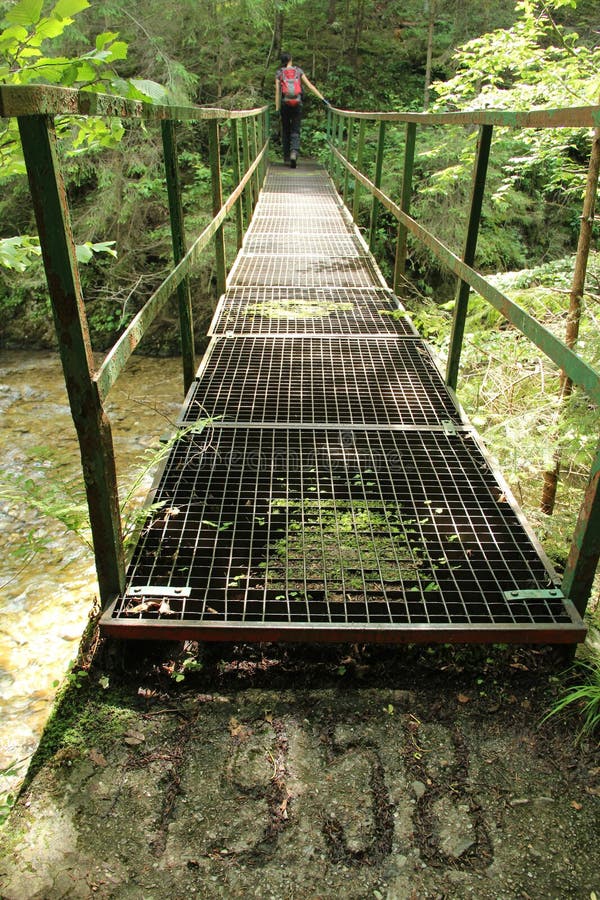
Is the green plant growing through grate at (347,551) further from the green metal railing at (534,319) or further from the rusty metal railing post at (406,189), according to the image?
the rusty metal railing post at (406,189)

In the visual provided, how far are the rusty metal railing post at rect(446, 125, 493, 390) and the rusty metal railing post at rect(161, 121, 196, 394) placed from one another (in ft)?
4.22

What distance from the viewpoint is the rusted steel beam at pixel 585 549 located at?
1.75 m

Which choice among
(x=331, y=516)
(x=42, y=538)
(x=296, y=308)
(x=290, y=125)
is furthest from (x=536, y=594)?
(x=290, y=125)

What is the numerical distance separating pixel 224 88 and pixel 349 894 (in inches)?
574

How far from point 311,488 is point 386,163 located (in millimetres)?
10406

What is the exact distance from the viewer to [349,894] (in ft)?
4.41

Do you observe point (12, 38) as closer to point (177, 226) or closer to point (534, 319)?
point (177, 226)

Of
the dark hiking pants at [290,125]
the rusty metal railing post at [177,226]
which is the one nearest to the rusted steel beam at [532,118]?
the rusty metal railing post at [177,226]

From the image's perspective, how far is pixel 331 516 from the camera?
7.79 ft

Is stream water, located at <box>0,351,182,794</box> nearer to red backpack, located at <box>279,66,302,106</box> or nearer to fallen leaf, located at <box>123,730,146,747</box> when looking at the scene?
fallen leaf, located at <box>123,730,146,747</box>

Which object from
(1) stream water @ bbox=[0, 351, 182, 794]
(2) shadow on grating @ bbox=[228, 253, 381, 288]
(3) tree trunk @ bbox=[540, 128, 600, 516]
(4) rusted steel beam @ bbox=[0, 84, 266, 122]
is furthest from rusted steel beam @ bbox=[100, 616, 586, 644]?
(2) shadow on grating @ bbox=[228, 253, 381, 288]

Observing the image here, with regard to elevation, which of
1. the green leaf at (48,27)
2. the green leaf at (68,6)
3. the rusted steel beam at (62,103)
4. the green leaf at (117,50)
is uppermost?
the green leaf at (68,6)

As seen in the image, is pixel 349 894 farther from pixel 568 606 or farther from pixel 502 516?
pixel 502 516

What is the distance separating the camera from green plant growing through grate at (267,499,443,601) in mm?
2045
